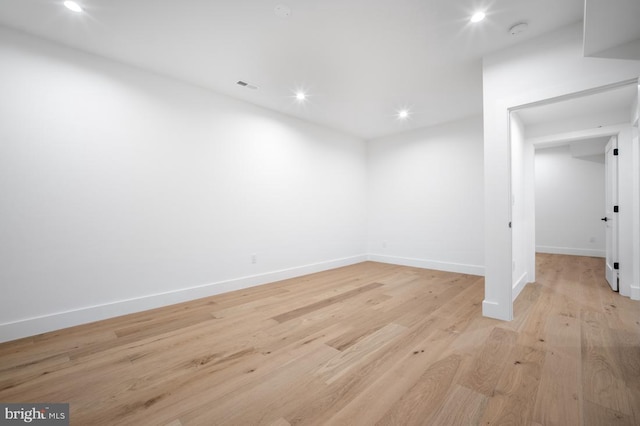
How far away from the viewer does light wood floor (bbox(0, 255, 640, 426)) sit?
1.35m

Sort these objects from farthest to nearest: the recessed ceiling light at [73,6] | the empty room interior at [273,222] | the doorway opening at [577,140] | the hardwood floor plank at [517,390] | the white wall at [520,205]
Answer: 1. the white wall at [520,205]
2. the doorway opening at [577,140]
3. the recessed ceiling light at [73,6]
4. the empty room interior at [273,222]
5. the hardwood floor plank at [517,390]

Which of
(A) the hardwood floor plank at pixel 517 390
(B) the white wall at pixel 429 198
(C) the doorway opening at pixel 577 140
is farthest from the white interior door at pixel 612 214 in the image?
(A) the hardwood floor plank at pixel 517 390

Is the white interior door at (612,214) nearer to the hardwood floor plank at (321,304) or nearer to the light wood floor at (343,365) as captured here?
the light wood floor at (343,365)

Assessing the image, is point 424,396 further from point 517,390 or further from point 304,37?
point 304,37

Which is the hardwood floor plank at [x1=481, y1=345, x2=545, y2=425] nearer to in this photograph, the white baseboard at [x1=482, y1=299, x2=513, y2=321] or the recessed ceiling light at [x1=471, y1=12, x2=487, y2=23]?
the white baseboard at [x1=482, y1=299, x2=513, y2=321]

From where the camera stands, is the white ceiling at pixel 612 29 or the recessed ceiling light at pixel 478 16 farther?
the recessed ceiling light at pixel 478 16

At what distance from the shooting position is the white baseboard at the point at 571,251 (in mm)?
5676

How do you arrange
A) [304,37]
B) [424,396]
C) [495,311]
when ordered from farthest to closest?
[495,311] → [304,37] → [424,396]

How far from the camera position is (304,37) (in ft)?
7.73

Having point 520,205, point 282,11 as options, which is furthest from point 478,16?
point 520,205

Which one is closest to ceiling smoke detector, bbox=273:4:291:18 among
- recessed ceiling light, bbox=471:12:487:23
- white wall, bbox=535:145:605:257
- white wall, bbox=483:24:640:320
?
recessed ceiling light, bbox=471:12:487:23

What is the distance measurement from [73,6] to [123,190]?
5.08ft

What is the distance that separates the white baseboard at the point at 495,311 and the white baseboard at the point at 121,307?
8.74 ft

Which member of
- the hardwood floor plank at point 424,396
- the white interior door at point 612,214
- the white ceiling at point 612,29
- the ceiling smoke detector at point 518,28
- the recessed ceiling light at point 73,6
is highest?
the recessed ceiling light at point 73,6
